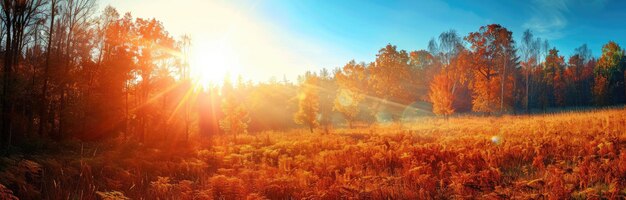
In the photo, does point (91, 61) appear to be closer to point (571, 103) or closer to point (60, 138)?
point (60, 138)

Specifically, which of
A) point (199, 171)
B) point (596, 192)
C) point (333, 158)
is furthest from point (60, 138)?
point (596, 192)

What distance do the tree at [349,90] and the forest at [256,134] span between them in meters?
0.19

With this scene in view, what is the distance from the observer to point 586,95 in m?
55.5

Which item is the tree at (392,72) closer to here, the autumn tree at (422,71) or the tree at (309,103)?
the tree at (309,103)

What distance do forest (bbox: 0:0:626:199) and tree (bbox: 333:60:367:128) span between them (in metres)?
0.19

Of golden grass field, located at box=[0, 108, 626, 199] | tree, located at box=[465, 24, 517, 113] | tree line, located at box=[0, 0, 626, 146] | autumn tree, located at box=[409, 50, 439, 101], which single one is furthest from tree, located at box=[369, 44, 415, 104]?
golden grass field, located at box=[0, 108, 626, 199]

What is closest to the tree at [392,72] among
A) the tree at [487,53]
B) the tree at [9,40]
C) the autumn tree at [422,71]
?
the tree at [487,53]

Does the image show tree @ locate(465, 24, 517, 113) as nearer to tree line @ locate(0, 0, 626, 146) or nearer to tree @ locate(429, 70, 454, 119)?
tree line @ locate(0, 0, 626, 146)

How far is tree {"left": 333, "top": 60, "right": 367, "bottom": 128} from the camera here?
29656 millimetres

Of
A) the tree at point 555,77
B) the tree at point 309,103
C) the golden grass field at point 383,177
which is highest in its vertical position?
the tree at point 555,77

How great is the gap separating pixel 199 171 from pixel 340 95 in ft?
75.9

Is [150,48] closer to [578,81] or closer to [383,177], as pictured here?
[383,177]

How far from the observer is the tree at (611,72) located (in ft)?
140

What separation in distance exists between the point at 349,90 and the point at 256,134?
34.9 ft
